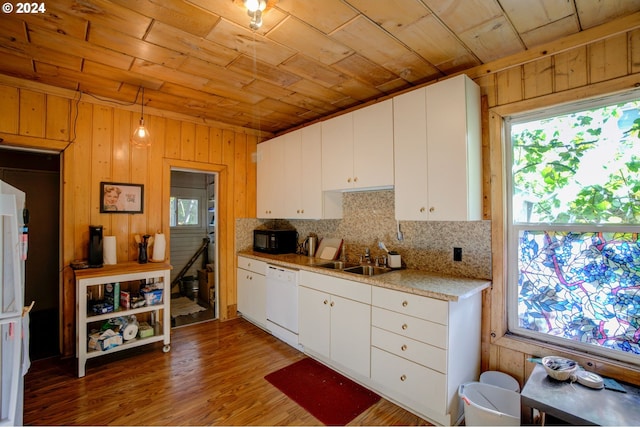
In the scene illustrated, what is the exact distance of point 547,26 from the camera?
Result: 6.18 ft

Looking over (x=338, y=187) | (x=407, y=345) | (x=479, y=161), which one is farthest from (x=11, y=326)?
(x=479, y=161)

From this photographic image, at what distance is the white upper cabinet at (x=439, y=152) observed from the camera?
2178mm

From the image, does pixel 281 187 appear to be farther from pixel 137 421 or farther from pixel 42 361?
pixel 42 361

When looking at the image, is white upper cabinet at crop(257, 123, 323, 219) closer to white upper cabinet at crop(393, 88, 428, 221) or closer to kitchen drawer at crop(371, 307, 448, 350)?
white upper cabinet at crop(393, 88, 428, 221)

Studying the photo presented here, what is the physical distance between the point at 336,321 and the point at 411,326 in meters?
0.74

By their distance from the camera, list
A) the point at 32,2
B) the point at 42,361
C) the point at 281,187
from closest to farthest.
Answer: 1. the point at 32,2
2. the point at 42,361
3. the point at 281,187

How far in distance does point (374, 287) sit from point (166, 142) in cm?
287

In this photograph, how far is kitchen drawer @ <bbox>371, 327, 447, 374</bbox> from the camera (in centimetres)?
197

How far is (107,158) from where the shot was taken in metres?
3.16

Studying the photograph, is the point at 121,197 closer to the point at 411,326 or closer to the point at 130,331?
the point at 130,331

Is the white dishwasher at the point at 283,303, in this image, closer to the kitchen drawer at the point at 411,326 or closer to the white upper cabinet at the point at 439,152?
the kitchen drawer at the point at 411,326

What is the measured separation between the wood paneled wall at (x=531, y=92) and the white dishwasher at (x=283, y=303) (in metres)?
1.72

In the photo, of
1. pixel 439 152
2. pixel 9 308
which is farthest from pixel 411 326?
pixel 9 308

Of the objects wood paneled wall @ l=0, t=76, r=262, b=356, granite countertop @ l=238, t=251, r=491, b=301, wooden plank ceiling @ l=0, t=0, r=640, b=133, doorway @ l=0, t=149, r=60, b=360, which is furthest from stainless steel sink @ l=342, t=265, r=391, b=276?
doorway @ l=0, t=149, r=60, b=360
